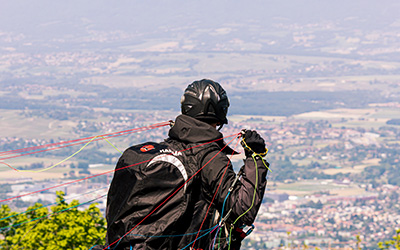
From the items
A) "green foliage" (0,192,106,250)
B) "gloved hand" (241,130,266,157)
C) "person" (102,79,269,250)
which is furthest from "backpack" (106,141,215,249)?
"green foliage" (0,192,106,250)

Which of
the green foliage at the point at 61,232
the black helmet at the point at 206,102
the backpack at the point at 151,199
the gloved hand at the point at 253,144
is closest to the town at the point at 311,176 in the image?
the green foliage at the point at 61,232

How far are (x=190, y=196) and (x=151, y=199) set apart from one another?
0.81 feet

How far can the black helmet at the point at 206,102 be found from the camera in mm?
4145

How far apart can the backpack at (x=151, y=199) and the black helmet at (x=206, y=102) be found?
461 mm

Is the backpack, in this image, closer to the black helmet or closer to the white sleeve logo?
the white sleeve logo

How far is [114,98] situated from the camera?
634ft

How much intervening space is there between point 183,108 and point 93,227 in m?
5.76

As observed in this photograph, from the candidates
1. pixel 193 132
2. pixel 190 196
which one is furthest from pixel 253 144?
pixel 190 196

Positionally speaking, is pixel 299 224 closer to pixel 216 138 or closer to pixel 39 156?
pixel 39 156

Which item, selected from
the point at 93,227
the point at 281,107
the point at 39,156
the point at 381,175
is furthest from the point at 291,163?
the point at 93,227

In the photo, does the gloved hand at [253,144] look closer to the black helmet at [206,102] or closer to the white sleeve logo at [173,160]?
the black helmet at [206,102]

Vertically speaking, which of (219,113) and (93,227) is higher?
(219,113)

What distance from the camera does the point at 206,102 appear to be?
4.14 metres

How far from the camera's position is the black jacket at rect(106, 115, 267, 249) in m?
3.65
